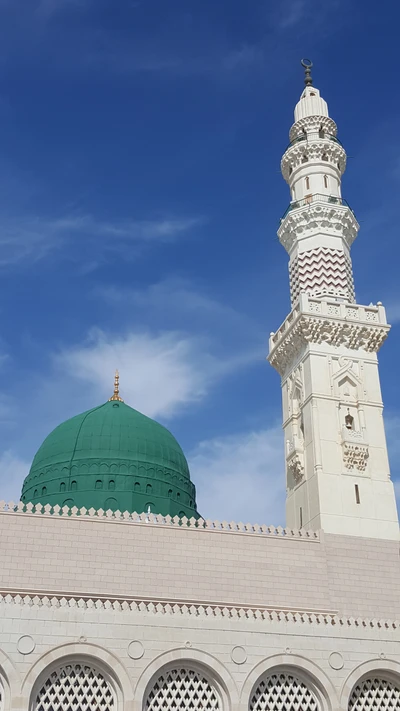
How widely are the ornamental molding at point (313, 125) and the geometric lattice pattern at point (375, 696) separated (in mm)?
18486

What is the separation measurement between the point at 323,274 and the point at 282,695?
13029 mm

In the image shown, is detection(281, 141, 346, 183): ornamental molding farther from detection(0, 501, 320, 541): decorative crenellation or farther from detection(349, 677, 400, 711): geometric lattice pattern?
detection(349, 677, 400, 711): geometric lattice pattern

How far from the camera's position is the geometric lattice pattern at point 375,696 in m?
15.9

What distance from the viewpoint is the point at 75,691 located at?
1469 centimetres

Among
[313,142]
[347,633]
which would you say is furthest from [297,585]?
[313,142]

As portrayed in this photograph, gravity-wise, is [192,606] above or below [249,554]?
below

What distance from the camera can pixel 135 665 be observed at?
14789 mm

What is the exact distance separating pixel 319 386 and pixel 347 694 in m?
8.80

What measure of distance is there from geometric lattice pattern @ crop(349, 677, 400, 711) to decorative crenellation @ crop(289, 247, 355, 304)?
11.7m

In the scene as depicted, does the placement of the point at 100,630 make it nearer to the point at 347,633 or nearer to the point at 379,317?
the point at 347,633

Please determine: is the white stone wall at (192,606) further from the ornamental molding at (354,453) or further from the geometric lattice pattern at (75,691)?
the ornamental molding at (354,453)

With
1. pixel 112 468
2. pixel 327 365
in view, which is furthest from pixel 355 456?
pixel 112 468

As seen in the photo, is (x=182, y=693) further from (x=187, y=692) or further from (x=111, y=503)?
(x=111, y=503)

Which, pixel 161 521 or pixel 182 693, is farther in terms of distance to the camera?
pixel 161 521
